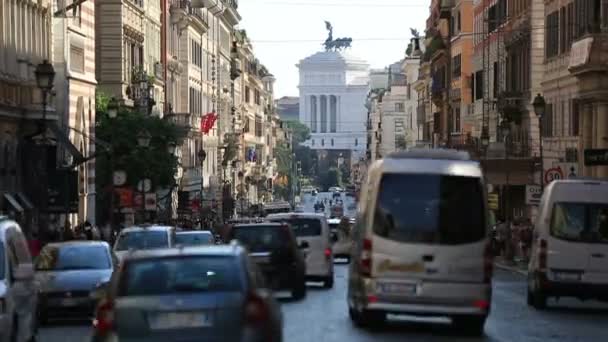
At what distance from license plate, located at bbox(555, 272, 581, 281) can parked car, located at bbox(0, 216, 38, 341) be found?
1214 cm

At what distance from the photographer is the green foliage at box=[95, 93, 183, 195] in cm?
6900

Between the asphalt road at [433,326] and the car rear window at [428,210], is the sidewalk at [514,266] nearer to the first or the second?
the asphalt road at [433,326]

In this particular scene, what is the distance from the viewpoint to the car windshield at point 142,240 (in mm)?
36719

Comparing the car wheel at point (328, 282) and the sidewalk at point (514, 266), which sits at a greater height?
the car wheel at point (328, 282)

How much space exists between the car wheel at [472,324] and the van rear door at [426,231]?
2.98 feet

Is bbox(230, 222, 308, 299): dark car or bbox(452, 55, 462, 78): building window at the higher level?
bbox(452, 55, 462, 78): building window

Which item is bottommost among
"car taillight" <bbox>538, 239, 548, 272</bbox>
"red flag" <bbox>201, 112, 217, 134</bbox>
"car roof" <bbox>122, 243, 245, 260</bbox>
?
"car taillight" <bbox>538, 239, 548, 272</bbox>

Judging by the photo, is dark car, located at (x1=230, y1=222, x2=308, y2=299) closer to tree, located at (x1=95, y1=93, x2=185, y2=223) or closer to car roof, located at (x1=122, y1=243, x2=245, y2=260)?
car roof, located at (x1=122, y1=243, x2=245, y2=260)

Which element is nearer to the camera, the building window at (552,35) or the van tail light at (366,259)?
the van tail light at (366,259)

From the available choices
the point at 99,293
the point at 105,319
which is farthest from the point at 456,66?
the point at 105,319

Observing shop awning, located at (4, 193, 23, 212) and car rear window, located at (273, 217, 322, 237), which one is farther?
shop awning, located at (4, 193, 23, 212)

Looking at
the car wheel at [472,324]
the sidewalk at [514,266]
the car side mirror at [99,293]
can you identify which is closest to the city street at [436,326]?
the car wheel at [472,324]

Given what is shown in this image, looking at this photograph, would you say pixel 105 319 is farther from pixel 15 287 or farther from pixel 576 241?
pixel 576 241

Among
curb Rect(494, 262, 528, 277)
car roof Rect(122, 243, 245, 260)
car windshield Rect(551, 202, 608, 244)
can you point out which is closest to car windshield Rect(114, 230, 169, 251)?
car windshield Rect(551, 202, 608, 244)
